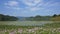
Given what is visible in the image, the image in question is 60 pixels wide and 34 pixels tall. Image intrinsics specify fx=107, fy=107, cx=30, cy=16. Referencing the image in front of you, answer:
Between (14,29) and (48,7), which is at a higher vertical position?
(48,7)

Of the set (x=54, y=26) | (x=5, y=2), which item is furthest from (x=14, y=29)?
(x=54, y=26)

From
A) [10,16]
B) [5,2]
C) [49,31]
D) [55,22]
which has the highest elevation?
[5,2]

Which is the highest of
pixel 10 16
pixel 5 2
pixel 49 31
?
pixel 5 2

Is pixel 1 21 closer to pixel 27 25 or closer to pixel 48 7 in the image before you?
pixel 27 25

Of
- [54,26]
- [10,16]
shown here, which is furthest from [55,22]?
[10,16]

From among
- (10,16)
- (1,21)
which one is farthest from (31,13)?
(1,21)

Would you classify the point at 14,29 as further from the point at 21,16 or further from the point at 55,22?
the point at 55,22

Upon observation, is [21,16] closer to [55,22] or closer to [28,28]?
[28,28]

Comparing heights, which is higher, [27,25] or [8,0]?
[8,0]
